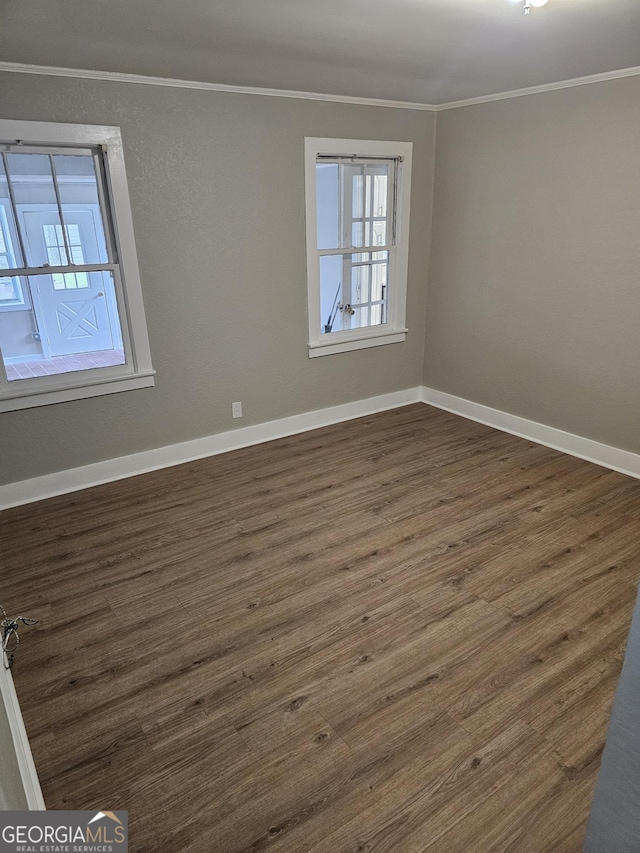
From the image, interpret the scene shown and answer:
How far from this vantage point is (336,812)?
1.67m

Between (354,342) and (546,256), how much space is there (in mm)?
1572

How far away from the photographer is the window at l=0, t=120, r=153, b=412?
122 inches

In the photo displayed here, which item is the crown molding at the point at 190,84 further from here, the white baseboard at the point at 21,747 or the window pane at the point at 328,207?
the white baseboard at the point at 21,747

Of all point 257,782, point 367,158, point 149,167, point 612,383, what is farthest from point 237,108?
point 257,782

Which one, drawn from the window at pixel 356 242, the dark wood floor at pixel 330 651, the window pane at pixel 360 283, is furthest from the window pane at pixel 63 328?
the window pane at pixel 360 283

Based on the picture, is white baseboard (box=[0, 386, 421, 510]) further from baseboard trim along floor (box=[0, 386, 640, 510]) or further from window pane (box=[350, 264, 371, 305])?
window pane (box=[350, 264, 371, 305])

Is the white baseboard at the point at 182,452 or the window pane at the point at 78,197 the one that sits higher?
the window pane at the point at 78,197

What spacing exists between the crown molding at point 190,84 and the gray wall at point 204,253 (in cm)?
4

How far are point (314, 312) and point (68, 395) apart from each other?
74.0 inches

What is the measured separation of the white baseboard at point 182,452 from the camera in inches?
139

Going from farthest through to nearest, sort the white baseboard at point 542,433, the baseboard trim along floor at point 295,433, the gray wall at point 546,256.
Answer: the white baseboard at point 542,433, the baseboard trim along floor at point 295,433, the gray wall at point 546,256

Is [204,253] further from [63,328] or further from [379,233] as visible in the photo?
[379,233]

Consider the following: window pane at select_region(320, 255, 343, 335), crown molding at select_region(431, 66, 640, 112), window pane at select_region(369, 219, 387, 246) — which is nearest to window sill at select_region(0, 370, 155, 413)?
window pane at select_region(320, 255, 343, 335)

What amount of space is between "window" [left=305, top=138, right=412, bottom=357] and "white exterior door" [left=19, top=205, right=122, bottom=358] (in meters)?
1.50
